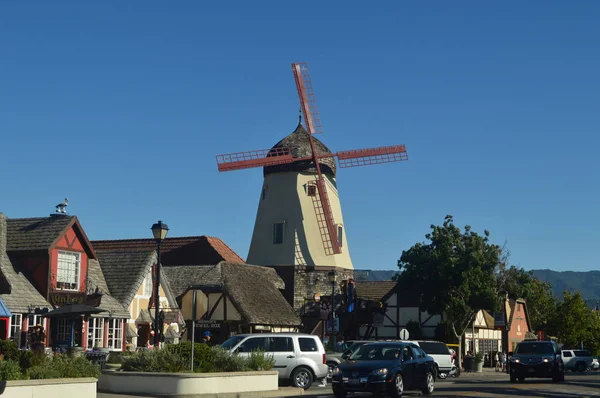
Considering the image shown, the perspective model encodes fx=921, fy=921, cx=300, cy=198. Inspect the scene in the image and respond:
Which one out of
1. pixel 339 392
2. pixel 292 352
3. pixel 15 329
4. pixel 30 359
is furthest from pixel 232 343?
pixel 15 329

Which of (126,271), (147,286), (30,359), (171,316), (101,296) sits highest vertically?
(126,271)

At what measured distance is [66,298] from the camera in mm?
40750

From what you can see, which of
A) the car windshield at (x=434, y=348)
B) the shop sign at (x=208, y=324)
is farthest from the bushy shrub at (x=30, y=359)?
the shop sign at (x=208, y=324)

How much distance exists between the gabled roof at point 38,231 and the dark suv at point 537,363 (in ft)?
65.1

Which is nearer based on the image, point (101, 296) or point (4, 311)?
point (4, 311)

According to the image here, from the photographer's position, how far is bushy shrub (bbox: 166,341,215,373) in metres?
25.4

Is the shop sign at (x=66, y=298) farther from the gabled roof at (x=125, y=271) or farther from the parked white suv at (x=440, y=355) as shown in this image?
the parked white suv at (x=440, y=355)

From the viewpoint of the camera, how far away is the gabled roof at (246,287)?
55438 millimetres

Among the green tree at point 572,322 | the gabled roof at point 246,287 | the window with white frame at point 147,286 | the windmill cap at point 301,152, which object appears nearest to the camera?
the window with white frame at point 147,286

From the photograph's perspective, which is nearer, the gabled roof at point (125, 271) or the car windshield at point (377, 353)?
the car windshield at point (377, 353)

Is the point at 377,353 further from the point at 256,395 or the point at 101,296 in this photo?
the point at 101,296

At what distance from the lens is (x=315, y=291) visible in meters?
65.4

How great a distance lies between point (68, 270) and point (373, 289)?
34554 mm

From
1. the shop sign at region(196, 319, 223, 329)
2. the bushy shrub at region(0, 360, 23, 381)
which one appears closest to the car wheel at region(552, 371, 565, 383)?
the shop sign at region(196, 319, 223, 329)
